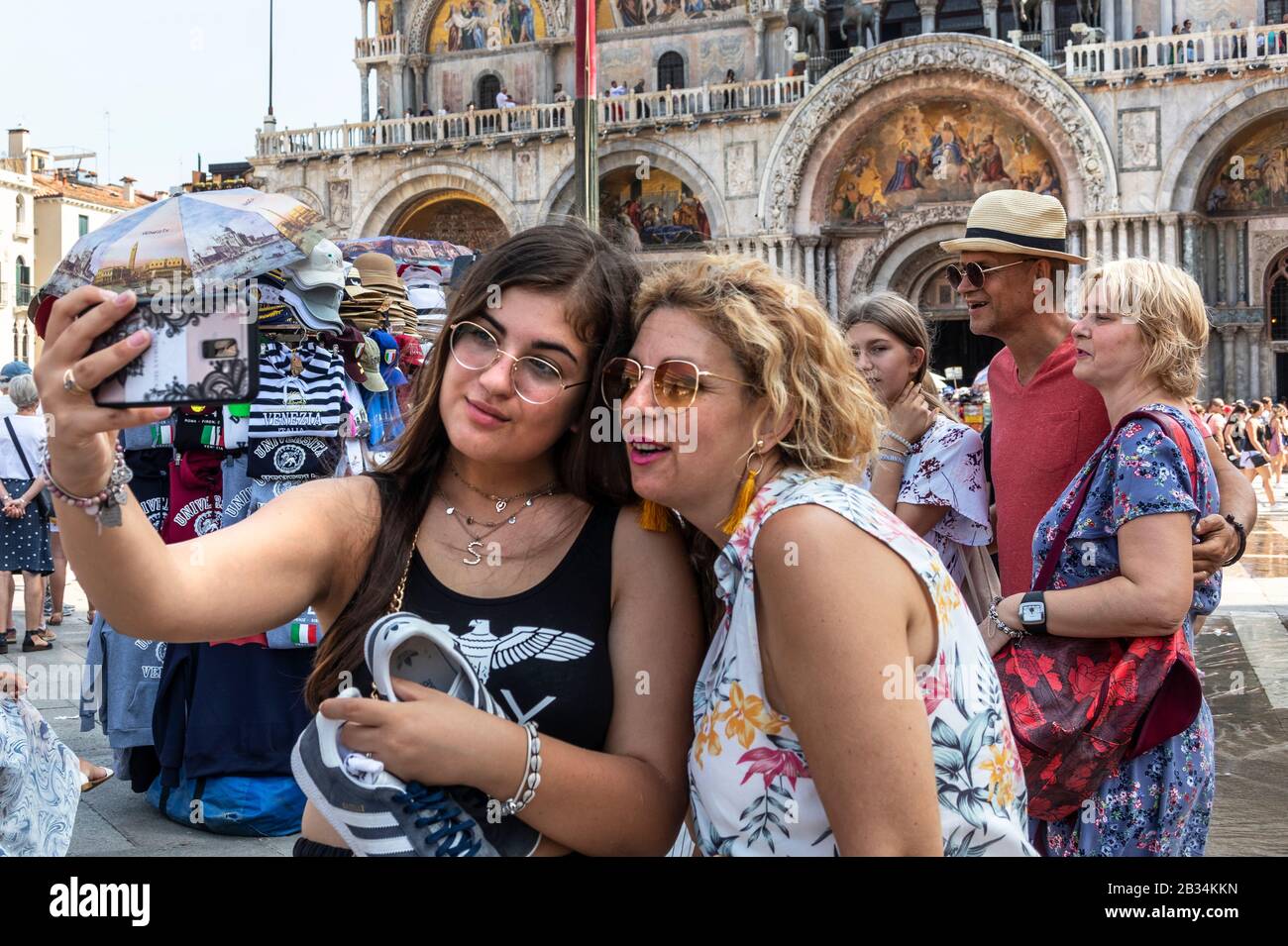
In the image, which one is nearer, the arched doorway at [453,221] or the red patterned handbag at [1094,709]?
the red patterned handbag at [1094,709]

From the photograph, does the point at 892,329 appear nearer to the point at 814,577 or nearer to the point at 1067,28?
the point at 814,577

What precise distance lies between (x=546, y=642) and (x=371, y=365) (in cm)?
363

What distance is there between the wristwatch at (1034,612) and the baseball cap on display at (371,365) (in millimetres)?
3212

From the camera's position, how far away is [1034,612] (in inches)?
97.2

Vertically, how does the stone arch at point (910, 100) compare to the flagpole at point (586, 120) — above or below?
above

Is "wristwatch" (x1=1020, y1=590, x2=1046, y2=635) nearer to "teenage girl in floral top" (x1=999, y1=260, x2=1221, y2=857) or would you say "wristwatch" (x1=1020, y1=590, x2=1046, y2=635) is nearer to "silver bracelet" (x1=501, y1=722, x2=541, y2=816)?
"teenage girl in floral top" (x1=999, y1=260, x2=1221, y2=857)

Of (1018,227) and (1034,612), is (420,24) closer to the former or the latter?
(1018,227)

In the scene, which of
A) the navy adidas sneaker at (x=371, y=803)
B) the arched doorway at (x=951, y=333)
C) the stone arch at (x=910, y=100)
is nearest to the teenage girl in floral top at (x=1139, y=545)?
the navy adidas sneaker at (x=371, y=803)

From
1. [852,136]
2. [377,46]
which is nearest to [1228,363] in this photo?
[852,136]

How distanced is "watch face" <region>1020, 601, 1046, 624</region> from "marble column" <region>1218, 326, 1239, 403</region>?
21.4 meters

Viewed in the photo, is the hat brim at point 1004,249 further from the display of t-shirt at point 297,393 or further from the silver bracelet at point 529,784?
the display of t-shirt at point 297,393

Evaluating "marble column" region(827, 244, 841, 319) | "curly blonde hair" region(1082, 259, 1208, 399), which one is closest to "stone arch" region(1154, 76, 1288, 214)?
"marble column" region(827, 244, 841, 319)

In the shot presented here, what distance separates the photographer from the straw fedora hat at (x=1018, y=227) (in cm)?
318

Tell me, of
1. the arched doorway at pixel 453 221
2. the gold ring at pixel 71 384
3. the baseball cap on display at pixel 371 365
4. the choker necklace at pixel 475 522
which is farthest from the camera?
the arched doorway at pixel 453 221
